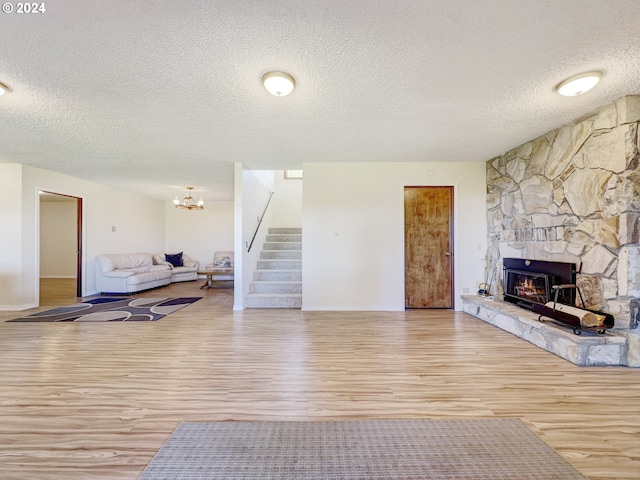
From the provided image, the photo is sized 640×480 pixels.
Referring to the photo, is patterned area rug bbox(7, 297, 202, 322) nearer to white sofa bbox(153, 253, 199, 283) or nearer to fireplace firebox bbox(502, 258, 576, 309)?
white sofa bbox(153, 253, 199, 283)

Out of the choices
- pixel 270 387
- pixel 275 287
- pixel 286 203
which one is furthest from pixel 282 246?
pixel 270 387

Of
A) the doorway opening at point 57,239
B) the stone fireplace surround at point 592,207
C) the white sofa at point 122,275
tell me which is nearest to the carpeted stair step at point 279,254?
the white sofa at point 122,275

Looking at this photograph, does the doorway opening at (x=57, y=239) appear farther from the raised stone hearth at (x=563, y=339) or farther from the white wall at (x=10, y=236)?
the raised stone hearth at (x=563, y=339)

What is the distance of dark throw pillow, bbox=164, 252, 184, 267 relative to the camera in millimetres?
8195

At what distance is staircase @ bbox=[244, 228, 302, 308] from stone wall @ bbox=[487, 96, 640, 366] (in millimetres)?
3632

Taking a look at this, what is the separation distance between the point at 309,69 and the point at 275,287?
12.5 feet

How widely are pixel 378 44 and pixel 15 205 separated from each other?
6270mm

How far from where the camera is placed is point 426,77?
221cm

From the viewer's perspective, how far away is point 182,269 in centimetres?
793

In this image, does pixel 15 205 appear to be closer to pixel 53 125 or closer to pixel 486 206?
pixel 53 125

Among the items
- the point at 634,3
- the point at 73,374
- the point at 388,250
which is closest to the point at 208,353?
the point at 73,374

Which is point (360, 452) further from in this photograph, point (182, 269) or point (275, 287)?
point (182, 269)

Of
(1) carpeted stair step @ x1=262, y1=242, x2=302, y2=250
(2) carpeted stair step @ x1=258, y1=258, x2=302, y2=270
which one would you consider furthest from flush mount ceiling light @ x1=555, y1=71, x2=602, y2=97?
(1) carpeted stair step @ x1=262, y1=242, x2=302, y2=250

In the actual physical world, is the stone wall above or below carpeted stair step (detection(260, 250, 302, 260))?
above
